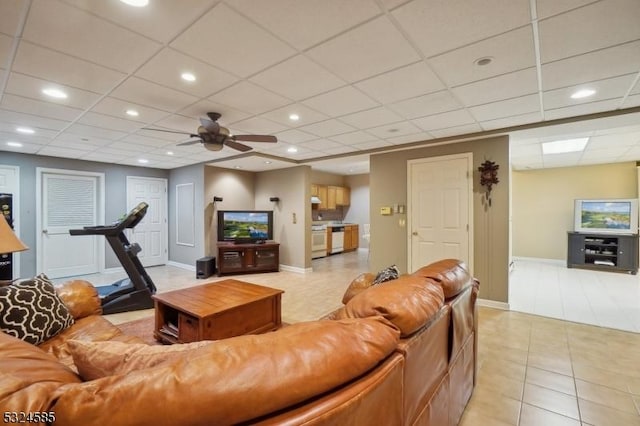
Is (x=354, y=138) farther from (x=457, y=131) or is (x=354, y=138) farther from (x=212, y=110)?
(x=212, y=110)

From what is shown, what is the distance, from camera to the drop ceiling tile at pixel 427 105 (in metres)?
2.75

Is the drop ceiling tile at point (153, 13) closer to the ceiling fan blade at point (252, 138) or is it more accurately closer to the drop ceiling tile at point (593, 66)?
the ceiling fan blade at point (252, 138)

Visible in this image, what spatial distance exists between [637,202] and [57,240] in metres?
11.5

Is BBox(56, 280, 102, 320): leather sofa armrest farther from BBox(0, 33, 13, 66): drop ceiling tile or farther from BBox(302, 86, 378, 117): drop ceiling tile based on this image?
BBox(302, 86, 378, 117): drop ceiling tile

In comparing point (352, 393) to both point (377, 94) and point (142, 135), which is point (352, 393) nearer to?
point (377, 94)

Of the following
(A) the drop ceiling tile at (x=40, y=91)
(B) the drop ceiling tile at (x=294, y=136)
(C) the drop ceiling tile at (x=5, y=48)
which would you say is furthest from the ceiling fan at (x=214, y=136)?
(C) the drop ceiling tile at (x=5, y=48)

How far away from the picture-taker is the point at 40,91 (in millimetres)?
2598

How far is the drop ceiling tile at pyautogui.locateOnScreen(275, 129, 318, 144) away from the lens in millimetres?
3918

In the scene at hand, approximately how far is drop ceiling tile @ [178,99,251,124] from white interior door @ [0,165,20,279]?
171 inches

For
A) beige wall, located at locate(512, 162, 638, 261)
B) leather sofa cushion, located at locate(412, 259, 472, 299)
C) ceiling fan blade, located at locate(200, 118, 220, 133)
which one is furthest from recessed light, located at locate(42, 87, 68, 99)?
beige wall, located at locate(512, 162, 638, 261)

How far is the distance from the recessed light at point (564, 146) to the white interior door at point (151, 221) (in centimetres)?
785

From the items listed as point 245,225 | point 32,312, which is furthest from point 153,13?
point 245,225

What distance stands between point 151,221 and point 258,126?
470 centimetres

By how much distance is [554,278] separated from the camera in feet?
17.8
